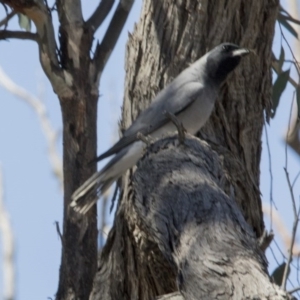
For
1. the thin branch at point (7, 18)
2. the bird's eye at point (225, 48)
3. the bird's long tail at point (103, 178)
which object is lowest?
the bird's long tail at point (103, 178)

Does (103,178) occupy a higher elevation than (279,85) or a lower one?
lower

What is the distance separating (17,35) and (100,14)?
429mm

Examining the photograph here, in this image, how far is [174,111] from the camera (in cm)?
487

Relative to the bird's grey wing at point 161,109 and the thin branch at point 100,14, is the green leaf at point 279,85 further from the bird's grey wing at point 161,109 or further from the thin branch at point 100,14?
the thin branch at point 100,14

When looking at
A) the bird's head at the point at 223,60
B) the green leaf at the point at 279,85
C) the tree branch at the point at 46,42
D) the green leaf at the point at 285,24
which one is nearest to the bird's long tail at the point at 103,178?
the tree branch at the point at 46,42

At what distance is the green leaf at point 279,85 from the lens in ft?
16.9

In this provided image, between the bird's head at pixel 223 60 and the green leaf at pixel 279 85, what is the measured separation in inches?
13.2

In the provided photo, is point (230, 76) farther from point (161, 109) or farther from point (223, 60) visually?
point (161, 109)

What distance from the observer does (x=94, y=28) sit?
4.61 metres

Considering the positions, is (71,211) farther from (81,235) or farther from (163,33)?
(163,33)

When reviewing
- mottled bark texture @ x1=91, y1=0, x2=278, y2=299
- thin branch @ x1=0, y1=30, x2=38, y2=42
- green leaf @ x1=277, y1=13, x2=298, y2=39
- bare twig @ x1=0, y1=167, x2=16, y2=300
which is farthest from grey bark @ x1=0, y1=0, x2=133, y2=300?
bare twig @ x1=0, y1=167, x2=16, y2=300

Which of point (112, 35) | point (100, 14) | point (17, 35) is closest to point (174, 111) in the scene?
point (112, 35)

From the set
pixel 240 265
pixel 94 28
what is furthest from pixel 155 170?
pixel 94 28

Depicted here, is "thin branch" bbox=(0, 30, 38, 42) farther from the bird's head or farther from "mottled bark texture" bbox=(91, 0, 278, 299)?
the bird's head
